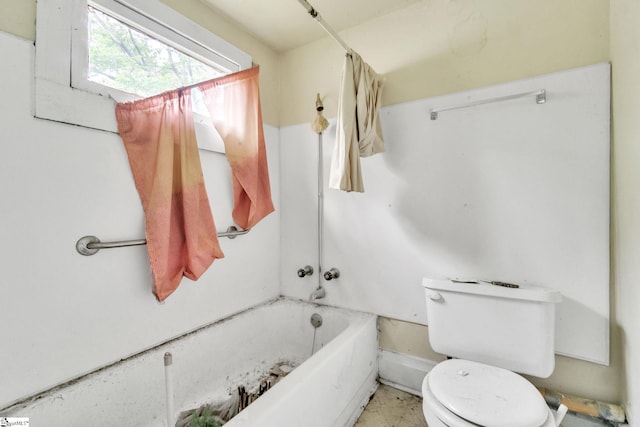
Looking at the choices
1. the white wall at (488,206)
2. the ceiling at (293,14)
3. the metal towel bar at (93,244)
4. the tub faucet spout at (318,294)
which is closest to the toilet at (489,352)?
the white wall at (488,206)

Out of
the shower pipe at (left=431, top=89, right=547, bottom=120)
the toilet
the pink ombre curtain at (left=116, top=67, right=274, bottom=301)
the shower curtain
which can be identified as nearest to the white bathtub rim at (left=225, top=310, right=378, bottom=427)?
the toilet

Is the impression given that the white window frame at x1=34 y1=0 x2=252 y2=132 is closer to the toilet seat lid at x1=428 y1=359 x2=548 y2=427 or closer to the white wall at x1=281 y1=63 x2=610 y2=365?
the white wall at x1=281 y1=63 x2=610 y2=365

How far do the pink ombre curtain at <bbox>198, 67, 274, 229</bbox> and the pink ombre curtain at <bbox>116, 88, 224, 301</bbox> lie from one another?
0.42 feet

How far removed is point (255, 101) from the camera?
55.7 inches

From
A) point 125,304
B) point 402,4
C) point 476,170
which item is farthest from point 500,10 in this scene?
point 125,304

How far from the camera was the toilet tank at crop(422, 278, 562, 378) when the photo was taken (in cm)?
119

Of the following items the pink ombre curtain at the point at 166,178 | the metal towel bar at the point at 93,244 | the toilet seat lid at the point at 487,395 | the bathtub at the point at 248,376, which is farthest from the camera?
the pink ombre curtain at the point at 166,178

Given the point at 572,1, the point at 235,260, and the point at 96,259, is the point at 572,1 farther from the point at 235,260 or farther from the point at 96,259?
the point at 96,259

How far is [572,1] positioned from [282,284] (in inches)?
87.5

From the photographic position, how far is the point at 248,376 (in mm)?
1683

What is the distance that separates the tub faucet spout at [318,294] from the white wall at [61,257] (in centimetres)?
78

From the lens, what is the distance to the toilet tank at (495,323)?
119 cm

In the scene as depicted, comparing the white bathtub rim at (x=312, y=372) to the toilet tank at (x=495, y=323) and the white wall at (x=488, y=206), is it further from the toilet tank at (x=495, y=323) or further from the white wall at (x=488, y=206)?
the toilet tank at (x=495, y=323)

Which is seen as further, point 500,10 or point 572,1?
point 500,10
